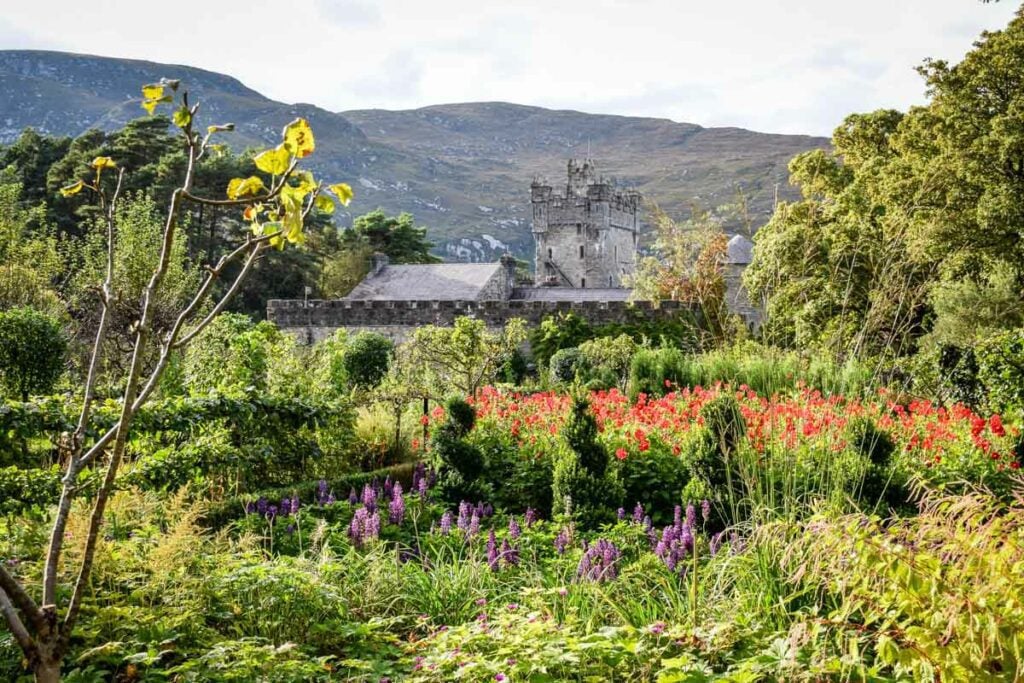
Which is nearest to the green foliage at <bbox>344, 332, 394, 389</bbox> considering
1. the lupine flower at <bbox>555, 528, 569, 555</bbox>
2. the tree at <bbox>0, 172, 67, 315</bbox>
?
the tree at <bbox>0, 172, 67, 315</bbox>

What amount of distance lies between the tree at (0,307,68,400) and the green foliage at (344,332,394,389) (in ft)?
19.9

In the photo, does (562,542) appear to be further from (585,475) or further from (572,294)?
(572,294)

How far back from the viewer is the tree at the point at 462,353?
39.1 ft

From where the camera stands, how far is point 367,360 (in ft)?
51.5

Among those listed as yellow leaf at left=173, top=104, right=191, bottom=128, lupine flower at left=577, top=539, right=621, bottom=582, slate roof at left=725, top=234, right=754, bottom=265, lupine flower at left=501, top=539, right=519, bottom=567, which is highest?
slate roof at left=725, top=234, right=754, bottom=265

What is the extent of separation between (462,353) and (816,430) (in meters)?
6.65

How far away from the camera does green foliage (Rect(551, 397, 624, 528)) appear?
6188 mm

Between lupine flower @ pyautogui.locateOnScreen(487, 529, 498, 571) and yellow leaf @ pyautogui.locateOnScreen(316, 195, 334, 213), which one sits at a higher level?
yellow leaf @ pyautogui.locateOnScreen(316, 195, 334, 213)

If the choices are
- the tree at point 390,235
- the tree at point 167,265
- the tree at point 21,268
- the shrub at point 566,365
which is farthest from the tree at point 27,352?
the tree at point 390,235

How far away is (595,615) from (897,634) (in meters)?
1.38

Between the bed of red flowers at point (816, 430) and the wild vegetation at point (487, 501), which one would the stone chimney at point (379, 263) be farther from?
the bed of red flowers at point (816, 430)

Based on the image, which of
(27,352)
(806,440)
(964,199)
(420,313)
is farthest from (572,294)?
(806,440)

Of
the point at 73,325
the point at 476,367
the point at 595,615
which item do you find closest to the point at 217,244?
Result: the point at 73,325

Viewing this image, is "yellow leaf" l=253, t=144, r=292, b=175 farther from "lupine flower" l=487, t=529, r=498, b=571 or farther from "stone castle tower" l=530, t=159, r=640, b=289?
"stone castle tower" l=530, t=159, r=640, b=289
